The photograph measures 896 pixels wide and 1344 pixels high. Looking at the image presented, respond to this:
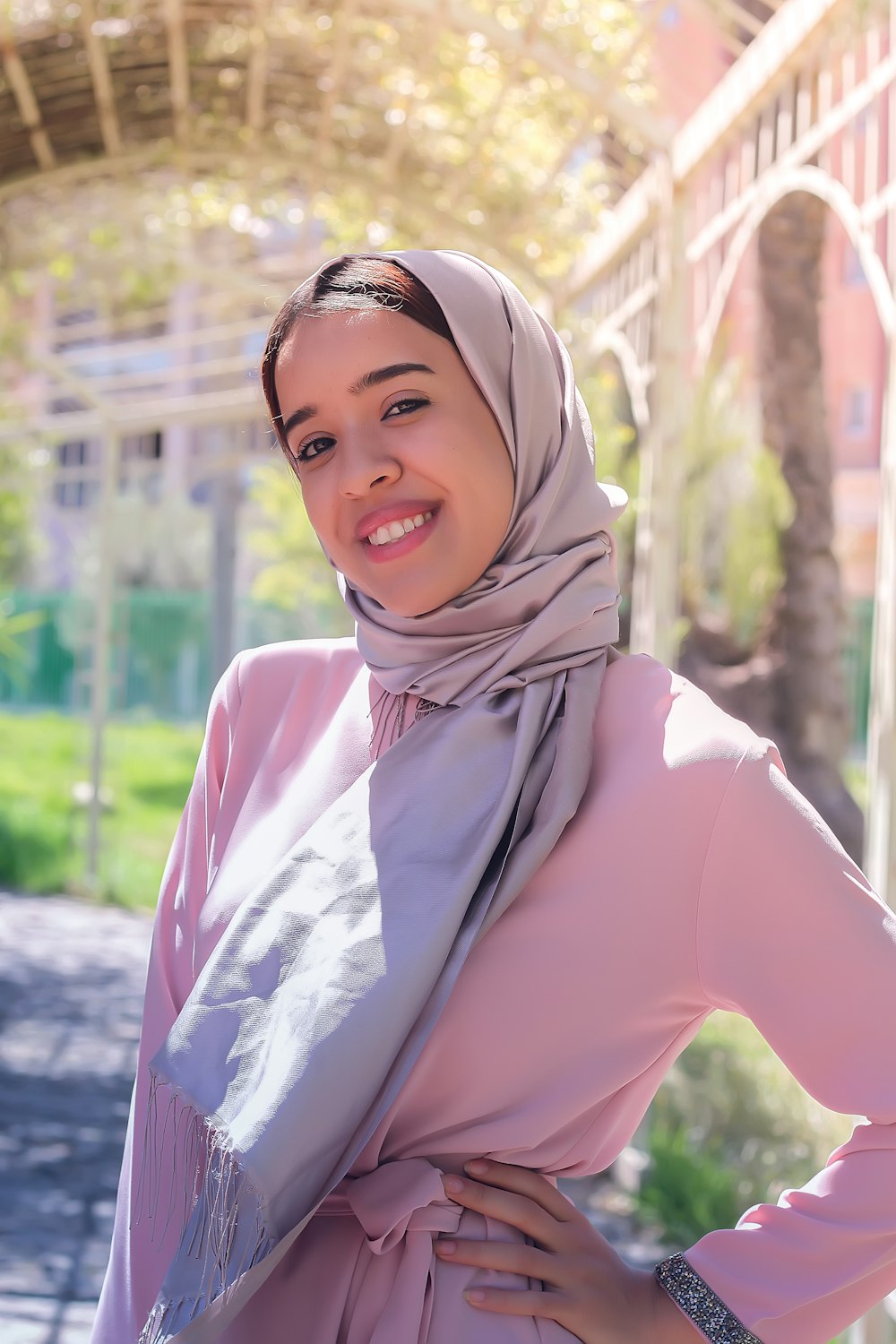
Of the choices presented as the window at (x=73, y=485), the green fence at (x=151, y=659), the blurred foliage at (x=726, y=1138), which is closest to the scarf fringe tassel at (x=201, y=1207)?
the blurred foliage at (x=726, y=1138)

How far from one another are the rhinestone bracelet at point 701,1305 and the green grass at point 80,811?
19.8 ft

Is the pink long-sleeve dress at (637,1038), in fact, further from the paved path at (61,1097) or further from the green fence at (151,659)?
the green fence at (151,659)

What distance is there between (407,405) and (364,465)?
0.08 metres

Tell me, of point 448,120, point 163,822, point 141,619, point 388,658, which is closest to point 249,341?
point 141,619

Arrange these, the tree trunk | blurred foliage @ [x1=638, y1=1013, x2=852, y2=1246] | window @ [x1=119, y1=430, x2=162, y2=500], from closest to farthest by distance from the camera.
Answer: blurred foliage @ [x1=638, y1=1013, x2=852, y2=1246] < the tree trunk < window @ [x1=119, y1=430, x2=162, y2=500]

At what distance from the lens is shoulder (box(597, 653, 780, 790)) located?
4.11 ft

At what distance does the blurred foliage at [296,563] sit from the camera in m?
7.05

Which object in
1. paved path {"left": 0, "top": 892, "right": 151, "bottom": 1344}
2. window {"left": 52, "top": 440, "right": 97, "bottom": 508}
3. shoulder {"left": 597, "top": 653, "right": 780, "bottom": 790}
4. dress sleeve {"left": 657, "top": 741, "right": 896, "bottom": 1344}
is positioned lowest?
window {"left": 52, "top": 440, "right": 97, "bottom": 508}

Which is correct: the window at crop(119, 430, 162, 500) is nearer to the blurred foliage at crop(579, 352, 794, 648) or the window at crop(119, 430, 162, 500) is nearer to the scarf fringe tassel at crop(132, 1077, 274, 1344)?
the blurred foliage at crop(579, 352, 794, 648)

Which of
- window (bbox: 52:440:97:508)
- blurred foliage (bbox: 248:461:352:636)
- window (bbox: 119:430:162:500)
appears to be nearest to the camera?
blurred foliage (bbox: 248:461:352:636)

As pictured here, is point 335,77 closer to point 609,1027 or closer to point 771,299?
point 609,1027

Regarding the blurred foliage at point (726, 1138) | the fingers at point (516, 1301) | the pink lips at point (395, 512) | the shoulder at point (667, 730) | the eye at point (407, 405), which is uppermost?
the eye at point (407, 405)

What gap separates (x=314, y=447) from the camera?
1.46m

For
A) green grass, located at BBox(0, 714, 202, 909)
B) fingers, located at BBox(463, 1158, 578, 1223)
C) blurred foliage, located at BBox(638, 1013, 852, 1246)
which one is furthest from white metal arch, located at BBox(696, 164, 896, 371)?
green grass, located at BBox(0, 714, 202, 909)
